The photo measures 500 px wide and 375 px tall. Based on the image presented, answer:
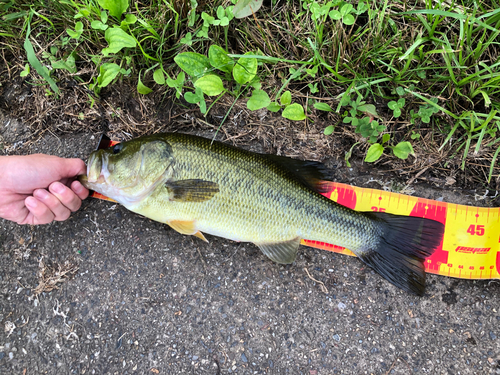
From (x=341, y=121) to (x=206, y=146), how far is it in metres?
1.30

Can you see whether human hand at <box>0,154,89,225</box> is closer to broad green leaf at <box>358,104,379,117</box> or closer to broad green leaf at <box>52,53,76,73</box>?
broad green leaf at <box>52,53,76,73</box>

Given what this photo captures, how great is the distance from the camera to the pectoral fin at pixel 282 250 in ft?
8.49

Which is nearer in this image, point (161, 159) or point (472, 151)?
point (161, 159)

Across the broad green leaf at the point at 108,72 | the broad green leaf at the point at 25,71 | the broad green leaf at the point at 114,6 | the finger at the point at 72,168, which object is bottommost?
the finger at the point at 72,168

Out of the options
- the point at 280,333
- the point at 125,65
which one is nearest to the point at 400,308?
the point at 280,333

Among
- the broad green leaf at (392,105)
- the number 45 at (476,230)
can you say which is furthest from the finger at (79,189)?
the number 45 at (476,230)

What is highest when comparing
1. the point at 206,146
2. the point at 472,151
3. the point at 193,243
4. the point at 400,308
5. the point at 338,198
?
the point at 206,146

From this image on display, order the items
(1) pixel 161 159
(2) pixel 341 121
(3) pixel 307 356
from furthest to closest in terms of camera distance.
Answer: (2) pixel 341 121, (3) pixel 307 356, (1) pixel 161 159

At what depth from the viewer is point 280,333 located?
8.72ft

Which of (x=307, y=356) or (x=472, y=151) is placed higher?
(x=472, y=151)

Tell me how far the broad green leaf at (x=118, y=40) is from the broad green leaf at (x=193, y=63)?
1.42ft

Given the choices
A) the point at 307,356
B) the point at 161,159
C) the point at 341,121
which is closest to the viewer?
the point at 161,159

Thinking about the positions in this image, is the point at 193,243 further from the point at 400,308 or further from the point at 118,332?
the point at 400,308

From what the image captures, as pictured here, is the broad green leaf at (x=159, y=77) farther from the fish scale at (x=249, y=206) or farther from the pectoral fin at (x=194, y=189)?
the pectoral fin at (x=194, y=189)
